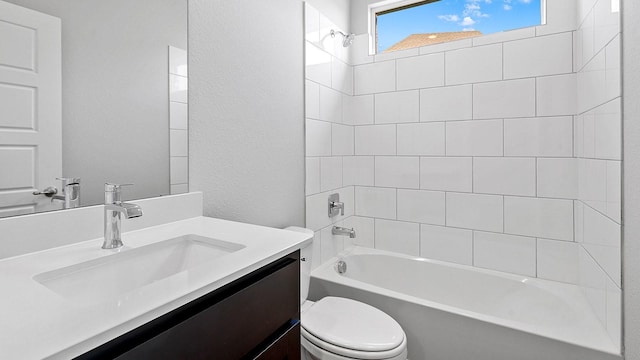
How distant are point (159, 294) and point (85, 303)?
0.71ft

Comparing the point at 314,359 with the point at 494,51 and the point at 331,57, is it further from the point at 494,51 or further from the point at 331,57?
the point at 494,51

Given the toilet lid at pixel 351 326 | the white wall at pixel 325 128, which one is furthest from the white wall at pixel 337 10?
the toilet lid at pixel 351 326

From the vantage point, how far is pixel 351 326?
145 centimetres

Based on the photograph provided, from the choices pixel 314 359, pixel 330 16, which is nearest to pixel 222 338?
pixel 314 359

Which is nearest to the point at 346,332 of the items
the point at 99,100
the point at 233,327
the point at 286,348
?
the point at 286,348

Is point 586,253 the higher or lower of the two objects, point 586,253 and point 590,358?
the higher

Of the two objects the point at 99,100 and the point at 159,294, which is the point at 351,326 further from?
the point at 99,100

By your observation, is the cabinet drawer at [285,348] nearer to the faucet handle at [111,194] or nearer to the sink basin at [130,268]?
the sink basin at [130,268]

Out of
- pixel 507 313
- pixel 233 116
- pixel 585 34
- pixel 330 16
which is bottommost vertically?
pixel 507 313

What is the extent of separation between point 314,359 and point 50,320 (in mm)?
1147

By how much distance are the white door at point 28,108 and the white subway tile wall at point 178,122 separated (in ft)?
1.12

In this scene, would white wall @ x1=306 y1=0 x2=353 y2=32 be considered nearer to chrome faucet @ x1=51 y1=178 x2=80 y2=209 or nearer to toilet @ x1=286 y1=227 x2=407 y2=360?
toilet @ x1=286 y1=227 x2=407 y2=360

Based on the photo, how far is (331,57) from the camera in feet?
7.32

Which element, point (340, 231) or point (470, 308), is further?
point (340, 231)
